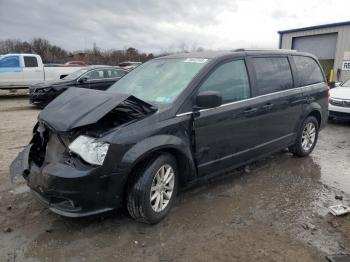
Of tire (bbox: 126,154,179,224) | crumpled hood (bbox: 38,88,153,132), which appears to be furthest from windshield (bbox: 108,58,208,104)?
tire (bbox: 126,154,179,224)

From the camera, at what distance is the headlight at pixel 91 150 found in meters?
3.19

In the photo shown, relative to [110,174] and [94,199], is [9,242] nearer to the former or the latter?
[94,199]

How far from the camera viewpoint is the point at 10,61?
15.9 meters

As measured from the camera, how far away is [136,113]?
3543mm

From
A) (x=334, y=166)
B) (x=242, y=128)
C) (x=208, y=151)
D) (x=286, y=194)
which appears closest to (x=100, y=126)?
(x=208, y=151)

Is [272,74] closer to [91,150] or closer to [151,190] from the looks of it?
[151,190]

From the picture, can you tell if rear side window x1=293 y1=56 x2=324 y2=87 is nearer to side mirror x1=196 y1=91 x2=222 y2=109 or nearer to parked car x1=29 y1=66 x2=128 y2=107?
side mirror x1=196 y1=91 x2=222 y2=109

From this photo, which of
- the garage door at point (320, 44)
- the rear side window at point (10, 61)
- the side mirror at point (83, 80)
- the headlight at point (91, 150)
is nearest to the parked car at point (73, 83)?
the side mirror at point (83, 80)

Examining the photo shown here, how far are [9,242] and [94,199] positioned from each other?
953 millimetres

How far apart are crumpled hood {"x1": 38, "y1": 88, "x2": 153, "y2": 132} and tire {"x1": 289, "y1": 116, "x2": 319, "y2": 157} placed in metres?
3.26

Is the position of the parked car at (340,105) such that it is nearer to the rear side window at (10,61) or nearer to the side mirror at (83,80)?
the side mirror at (83,80)

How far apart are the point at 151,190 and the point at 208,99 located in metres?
1.14

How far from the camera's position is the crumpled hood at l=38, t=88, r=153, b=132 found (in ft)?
10.9

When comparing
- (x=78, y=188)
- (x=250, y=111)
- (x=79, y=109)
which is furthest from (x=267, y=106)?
(x=78, y=188)
